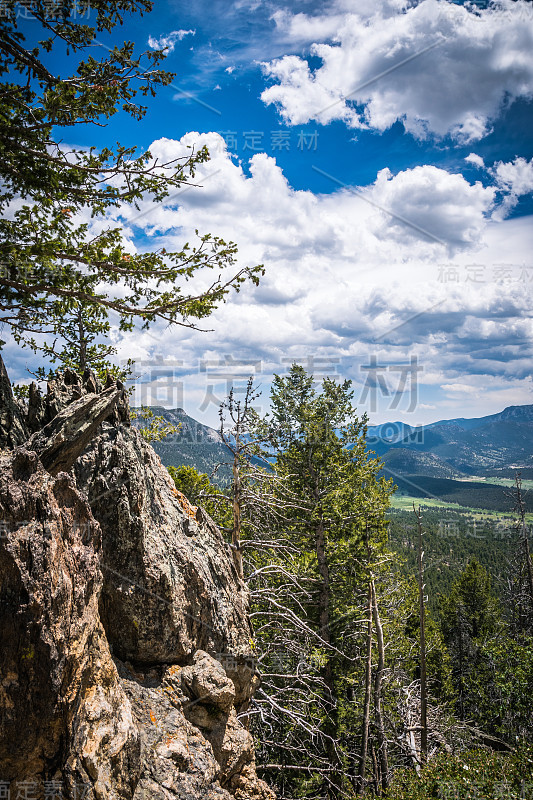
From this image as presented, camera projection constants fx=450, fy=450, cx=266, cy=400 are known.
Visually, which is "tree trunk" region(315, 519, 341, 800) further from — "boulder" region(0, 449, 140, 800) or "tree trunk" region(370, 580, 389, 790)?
"boulder" region(0, 449, 140, 800)

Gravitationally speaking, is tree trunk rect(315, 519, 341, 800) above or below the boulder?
below

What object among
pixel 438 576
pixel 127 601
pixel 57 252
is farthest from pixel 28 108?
pixel 438 576

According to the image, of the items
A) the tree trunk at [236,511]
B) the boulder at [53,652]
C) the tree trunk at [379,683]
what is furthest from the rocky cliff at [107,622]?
the tree trunk at [379,683]

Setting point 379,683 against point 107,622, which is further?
point 379,683

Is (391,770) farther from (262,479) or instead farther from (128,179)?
(128,179)

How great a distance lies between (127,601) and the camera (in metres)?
6.04

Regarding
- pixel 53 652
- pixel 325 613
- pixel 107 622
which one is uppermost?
pixel 53 652

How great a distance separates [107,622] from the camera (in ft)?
19.5

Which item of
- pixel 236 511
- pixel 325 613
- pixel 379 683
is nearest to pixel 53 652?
pixel 236 511

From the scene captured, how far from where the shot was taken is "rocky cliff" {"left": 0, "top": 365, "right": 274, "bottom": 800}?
4004 millimetres

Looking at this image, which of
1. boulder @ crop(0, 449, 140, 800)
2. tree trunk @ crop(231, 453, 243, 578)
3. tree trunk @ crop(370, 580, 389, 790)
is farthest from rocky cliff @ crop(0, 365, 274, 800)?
tree trunk @ crop(370, 580, 389, 790)

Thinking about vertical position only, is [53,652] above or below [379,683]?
above

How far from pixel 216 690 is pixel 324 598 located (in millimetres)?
11282

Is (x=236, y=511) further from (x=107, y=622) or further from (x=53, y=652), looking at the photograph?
(x=53, y=652)
